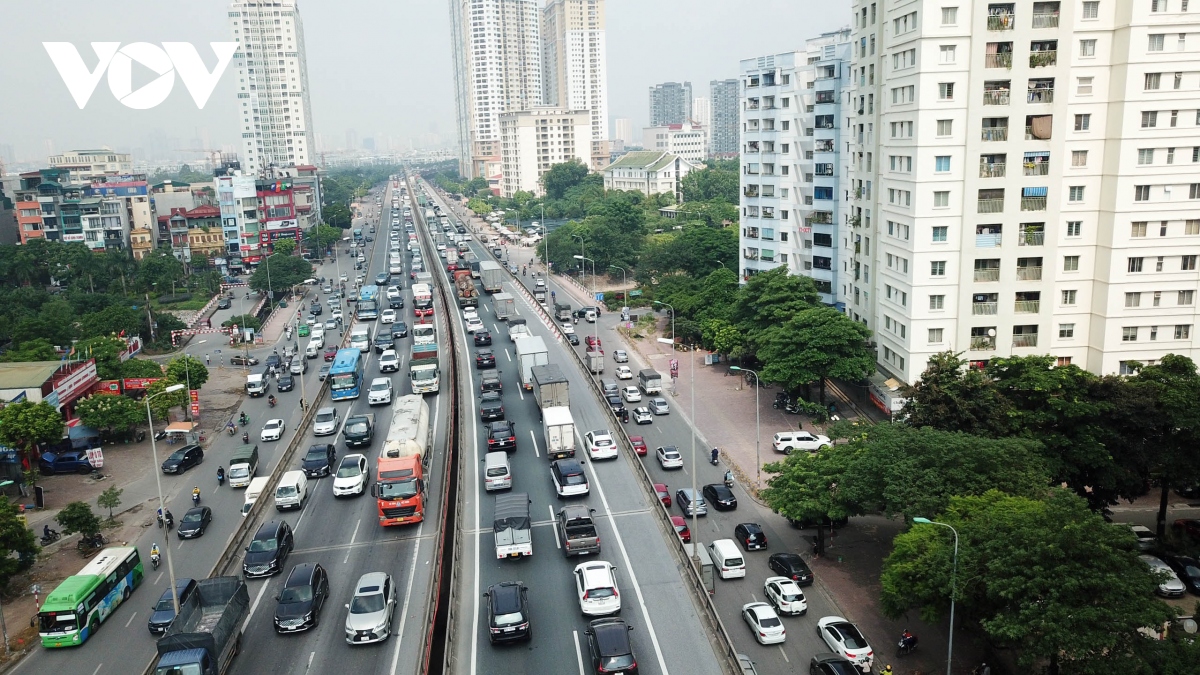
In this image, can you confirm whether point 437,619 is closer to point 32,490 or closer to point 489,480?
point 489,480

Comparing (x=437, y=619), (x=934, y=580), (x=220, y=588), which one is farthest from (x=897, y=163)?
(x=220, y=588)

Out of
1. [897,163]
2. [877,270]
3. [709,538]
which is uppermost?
[897,163]

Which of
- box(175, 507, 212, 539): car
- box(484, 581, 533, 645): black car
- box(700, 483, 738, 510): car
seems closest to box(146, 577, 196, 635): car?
box(175, 507, 212, 539): car

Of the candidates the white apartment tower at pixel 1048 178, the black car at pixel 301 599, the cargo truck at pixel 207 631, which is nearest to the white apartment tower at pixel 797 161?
the white apartment tower at pixel 1048 178

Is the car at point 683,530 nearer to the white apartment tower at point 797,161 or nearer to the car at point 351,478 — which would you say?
the car at point 351,478

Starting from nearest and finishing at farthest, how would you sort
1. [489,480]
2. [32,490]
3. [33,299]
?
[489,480] → [32,490] → [33,299]

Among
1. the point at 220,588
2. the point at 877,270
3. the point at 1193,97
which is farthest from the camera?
the point at 877,270
